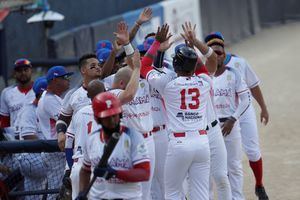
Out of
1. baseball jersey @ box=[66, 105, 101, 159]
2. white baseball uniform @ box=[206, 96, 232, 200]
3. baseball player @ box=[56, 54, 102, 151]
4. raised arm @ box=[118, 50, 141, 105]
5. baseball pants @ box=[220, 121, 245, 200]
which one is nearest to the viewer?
baseball jersey @ box=[66, 105, 101, 159]

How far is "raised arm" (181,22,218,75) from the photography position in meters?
8.88

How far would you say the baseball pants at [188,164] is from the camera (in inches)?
332

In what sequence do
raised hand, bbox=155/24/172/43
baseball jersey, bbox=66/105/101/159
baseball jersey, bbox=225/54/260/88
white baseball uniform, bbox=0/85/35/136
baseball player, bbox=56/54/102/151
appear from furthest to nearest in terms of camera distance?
white baseball uniform, bbox=0/85/35/136, baseball jersey, bbox=225/54/260/88, baseball player, bbox=56/54/102/151, raised hand, bbox=155/24/172/43, baseball jersey, bbox=66/105/101/159

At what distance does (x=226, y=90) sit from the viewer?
33.0 ft

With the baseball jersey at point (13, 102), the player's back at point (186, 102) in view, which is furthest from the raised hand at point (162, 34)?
the baseball jersey at point (13, 102)

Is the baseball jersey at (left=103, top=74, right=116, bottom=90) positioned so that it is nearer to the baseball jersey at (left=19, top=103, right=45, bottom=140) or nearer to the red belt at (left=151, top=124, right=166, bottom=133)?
the red belt at (left=151, top=124, right=166, bottom=133)

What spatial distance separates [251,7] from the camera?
2942 centimetres

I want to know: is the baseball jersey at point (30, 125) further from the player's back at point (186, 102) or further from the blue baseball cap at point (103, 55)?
the player's back at point (186, 102)

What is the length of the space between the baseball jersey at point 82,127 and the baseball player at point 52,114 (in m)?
1.24

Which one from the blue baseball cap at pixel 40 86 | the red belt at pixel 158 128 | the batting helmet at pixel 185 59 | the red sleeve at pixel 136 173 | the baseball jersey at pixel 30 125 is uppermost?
the batting helmet at pixel 185 59

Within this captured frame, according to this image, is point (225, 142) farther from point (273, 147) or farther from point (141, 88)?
point (273, 147)

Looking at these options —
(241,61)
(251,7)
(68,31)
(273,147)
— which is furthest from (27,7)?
(251,7)

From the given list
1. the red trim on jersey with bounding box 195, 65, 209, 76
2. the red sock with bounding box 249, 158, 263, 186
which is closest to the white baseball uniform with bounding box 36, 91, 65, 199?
the red trim on jersey with bounding box 195, 65, 209, 76

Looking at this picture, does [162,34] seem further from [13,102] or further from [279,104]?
[279,104]
